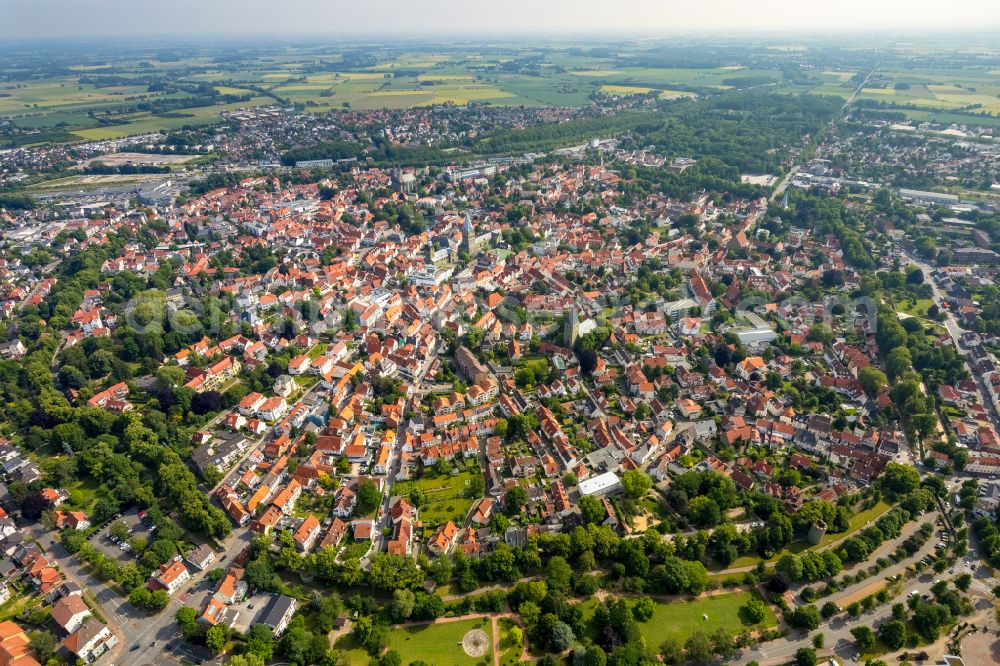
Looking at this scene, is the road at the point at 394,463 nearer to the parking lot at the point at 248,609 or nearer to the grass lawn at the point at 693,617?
the parking lot at the point at 248,609

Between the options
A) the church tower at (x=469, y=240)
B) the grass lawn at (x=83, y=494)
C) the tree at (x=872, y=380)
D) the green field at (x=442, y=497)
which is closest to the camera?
the green field at (x=442, y=497)

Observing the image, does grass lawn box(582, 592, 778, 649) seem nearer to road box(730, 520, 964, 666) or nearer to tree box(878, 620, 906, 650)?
road box(730, 520, 964, 666)

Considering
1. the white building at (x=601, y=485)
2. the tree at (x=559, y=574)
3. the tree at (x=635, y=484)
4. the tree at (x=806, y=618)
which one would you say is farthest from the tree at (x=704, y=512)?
the tree at (x=559, y=574)

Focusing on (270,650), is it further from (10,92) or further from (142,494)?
(10,92)

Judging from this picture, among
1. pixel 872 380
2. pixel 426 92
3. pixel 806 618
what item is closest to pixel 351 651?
pixel 806 618

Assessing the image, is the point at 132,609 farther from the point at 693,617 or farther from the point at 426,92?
the point at 426,92

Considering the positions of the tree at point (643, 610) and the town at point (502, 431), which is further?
the town at point (502, 431)

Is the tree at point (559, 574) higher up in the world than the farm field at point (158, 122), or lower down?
lower down

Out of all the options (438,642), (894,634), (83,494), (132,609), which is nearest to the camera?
(894,634)
